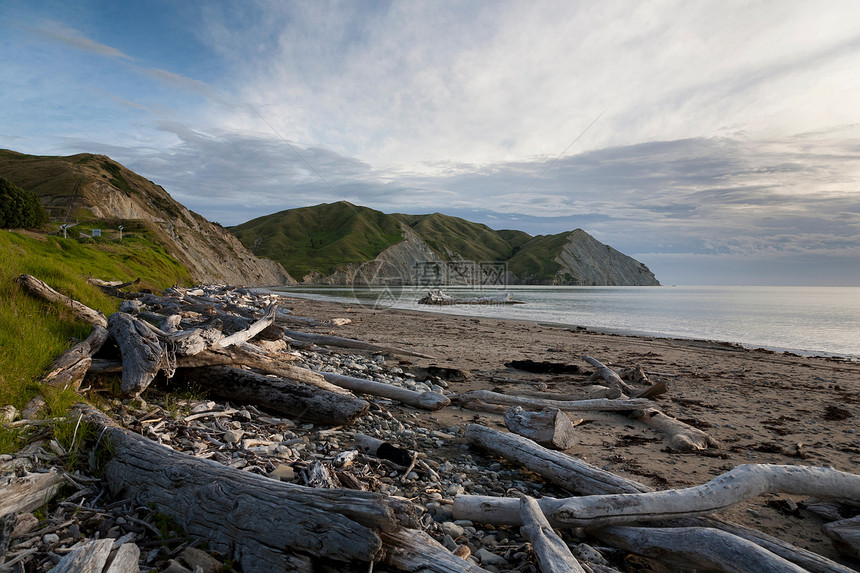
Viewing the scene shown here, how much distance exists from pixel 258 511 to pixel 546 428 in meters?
4.61

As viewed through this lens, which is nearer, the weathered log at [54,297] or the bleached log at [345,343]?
the weathered log at [54,297]

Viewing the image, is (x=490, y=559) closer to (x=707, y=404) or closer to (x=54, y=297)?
(x=54, y=297)

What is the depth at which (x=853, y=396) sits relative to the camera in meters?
11.1

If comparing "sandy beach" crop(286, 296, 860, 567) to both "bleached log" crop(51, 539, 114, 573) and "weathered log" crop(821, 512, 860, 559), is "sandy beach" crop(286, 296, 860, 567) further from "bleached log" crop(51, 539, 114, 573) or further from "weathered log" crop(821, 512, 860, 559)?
"bleached log" crop(51, 539, 114, 573)

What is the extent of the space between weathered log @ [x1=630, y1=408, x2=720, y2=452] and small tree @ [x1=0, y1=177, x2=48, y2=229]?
44.7m

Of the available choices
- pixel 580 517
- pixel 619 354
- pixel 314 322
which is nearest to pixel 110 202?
pixel 314 322

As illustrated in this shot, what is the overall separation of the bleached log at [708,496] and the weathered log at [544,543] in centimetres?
32

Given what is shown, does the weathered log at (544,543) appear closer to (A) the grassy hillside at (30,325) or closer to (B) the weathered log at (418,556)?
(B) the weathered log at (418,556)

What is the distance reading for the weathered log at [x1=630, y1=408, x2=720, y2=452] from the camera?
22.5 feet

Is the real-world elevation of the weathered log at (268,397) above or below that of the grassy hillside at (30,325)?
below

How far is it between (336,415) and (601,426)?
5158 millimetres

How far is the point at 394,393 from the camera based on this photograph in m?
8.42

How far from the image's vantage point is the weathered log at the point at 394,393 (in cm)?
825

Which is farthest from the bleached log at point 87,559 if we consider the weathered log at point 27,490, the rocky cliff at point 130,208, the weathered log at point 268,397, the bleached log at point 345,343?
the rocky cliff at point 130,208
